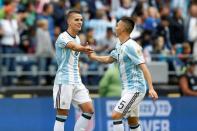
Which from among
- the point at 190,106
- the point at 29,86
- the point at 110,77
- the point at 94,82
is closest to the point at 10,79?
the point at 29,86

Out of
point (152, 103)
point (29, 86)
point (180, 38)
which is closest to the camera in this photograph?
point (152, 103)

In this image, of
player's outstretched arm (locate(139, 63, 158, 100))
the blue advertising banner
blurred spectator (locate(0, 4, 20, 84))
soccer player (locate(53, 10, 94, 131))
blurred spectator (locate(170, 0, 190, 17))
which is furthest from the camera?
blurred spectator (locate(170, 0, 190, 17))

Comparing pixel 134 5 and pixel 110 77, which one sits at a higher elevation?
pixel 134 5

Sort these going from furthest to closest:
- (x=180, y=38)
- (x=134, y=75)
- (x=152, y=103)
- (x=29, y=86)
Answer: (x=180, y=38), (x=29, y=86), (x=152, y=103), (x=134, y=75)

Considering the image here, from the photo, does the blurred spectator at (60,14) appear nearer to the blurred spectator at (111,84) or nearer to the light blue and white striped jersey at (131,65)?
the blurred spectator at (111,84)

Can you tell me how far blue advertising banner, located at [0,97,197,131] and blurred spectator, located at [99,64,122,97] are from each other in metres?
0.63

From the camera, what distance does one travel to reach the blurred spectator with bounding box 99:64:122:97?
62.6 ft

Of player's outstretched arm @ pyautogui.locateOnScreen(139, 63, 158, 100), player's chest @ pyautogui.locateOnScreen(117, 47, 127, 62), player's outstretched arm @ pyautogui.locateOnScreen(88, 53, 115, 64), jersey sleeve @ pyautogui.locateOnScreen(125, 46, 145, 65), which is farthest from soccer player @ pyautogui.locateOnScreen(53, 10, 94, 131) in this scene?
player's outstretched arm @ pyautogui.locateOnScreen(139, 63, 158, 100)

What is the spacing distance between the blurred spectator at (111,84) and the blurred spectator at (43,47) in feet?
10.4

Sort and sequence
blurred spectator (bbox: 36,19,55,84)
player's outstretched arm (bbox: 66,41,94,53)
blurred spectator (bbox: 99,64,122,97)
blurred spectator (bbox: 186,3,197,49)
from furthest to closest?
blurred spectator (bbox: 186,3,197,49) < blurred spectator (bbox: 36,19,55,84) < blurred spectator (bbox: 99,64,122,97) < player's outstretched arm (bbox: 66,41,94,53)

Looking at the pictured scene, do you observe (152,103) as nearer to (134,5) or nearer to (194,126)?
(194,126)

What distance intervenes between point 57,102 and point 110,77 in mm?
4381

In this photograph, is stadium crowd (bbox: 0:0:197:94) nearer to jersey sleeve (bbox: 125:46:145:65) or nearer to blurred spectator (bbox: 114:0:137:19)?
blurred spectator (bbox: 114:0:137:19)

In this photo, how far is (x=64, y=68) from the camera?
1482 cm
